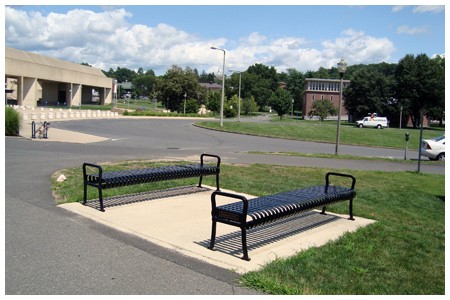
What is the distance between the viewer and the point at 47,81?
8444cm

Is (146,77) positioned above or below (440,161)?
above

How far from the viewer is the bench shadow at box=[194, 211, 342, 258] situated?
5.68 metres

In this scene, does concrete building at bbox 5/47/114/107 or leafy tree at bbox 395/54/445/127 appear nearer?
concrete building at bbox 5/47/114/107

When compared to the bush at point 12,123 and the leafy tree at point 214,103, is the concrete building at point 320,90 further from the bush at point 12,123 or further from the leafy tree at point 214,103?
the bush at point 12,123

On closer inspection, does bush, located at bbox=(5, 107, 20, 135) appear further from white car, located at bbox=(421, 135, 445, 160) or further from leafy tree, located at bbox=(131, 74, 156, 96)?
leafy tree, located at bbox=(131, 74, 156, 96)

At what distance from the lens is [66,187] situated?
9.08 metres

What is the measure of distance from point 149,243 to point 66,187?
13.4 feet

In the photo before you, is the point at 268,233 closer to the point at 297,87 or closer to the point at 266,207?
the point at 266,207

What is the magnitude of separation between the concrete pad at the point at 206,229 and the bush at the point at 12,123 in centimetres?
1790

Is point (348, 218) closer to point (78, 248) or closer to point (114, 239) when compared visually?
point (114, 239)

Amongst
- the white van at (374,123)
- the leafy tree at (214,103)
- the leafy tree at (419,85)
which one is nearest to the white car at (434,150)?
the white van at (374,123)

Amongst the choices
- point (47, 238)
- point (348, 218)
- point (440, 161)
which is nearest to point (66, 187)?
point (47, 238)

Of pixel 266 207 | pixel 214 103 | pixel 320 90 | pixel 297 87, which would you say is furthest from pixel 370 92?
pixel 266 207

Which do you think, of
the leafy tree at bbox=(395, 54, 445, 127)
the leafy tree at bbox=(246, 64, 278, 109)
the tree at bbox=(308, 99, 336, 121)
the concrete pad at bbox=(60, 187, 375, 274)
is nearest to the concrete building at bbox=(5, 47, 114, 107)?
the leafy tree at bbox=(246, 64, 278, 109)
